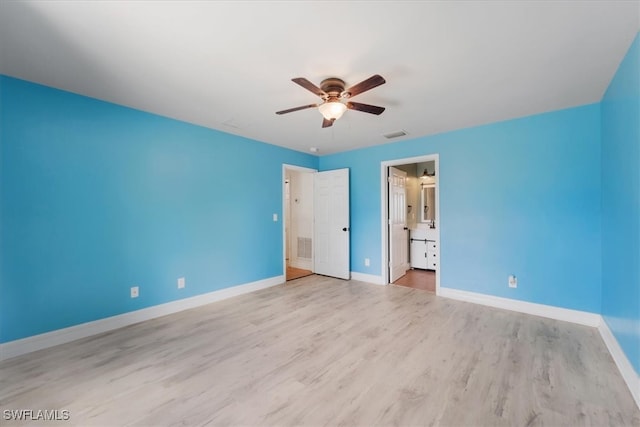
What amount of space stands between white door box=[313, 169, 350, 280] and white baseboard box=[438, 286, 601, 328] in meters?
1.85

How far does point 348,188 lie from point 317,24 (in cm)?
343

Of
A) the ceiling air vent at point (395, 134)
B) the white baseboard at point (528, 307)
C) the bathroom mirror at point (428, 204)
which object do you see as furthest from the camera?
the bathroom mirror at point (428, 204)

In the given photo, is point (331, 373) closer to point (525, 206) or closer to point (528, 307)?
point (528, 307)

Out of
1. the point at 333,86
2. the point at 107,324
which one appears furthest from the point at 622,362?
the point at 107,324

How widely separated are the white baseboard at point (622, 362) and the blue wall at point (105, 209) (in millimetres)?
4124

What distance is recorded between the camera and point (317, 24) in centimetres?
171

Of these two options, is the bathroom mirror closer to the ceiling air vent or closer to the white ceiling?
the ceiling air vent

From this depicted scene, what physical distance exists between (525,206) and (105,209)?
499 cm

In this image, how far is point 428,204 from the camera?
20.0 ft

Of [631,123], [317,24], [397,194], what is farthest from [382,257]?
[317,24]

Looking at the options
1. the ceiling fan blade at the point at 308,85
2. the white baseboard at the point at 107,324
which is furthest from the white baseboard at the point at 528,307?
the ceiling fan blade at the point at 308,85

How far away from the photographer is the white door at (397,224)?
4.75 meters

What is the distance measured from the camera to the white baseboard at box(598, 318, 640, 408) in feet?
5.85

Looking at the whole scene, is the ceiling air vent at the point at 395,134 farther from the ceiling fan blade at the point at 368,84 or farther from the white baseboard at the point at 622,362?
the white baseboard at the point at 622,362
